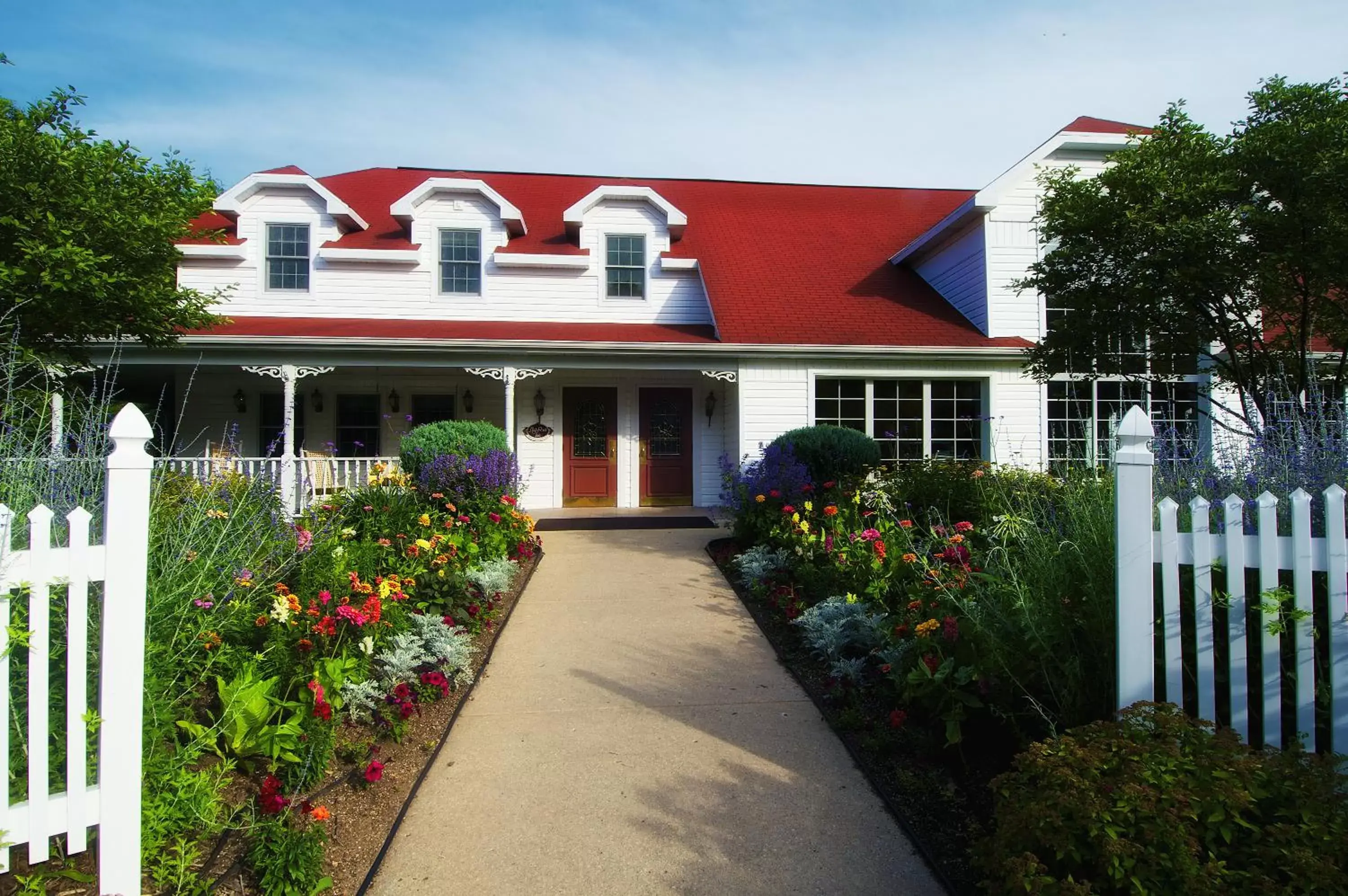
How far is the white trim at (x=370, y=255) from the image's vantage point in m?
12.8

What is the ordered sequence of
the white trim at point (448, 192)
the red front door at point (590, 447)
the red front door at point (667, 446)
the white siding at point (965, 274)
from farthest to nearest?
the red front door at point (667, 446) → the red front door at point (590, 447) → the white trim at point (448, 192) → the white siding at point (965, 274)

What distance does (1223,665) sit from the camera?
3057 millimetres

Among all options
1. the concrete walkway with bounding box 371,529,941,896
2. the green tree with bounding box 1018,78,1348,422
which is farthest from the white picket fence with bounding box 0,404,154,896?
the green tree with bounding box 1018,78,1348,422

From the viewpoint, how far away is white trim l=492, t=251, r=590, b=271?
1314 centimetres

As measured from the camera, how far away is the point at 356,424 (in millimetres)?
13352

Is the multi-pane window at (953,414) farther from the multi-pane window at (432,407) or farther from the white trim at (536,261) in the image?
the multi-pane window at (432,407)

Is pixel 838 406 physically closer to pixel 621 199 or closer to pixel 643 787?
pixel 621 199

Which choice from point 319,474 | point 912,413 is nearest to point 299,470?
point 319,474

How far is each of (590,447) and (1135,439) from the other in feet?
35.7

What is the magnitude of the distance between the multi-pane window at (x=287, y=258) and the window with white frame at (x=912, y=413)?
8.73 meters

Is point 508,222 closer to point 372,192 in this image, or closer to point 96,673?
point 372,192

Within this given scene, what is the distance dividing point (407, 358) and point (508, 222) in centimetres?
354

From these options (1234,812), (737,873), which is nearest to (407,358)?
(737,873)

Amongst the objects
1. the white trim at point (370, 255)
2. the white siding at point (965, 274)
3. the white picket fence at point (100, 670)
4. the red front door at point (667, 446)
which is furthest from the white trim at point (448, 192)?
the white picket fence at point (100, 670)
